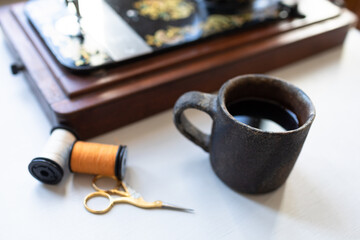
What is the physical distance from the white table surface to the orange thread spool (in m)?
0.03

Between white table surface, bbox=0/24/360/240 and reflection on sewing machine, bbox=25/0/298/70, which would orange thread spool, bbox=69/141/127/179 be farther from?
reflection on sewing machine, bbox=25/0/298/70

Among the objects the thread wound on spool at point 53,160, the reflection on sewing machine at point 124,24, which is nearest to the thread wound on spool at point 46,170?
the thread wound on spool at point 53,160

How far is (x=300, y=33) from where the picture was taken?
74 centimetres

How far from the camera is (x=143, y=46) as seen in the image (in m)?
0.63

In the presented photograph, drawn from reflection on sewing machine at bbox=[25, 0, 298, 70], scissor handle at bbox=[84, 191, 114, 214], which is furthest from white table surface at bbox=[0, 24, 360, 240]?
reflection on sewing machine at bbox=[25, 0, 298, 70]

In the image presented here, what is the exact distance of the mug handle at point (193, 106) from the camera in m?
0.48

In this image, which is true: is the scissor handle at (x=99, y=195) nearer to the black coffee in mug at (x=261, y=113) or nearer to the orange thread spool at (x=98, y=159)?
the orange thread spool at (x=98, y=159)

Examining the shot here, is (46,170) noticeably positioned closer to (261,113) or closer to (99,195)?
(99,195)

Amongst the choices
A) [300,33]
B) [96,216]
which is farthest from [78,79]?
[300,33]

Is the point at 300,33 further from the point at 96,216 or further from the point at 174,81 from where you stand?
the point at 96,216

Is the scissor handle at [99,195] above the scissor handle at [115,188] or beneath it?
beneath

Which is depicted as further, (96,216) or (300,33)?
(300,33)

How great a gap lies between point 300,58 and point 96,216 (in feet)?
1.73

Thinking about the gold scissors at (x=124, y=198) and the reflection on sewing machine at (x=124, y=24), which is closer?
the gold scissors at (x=124, y=198)
